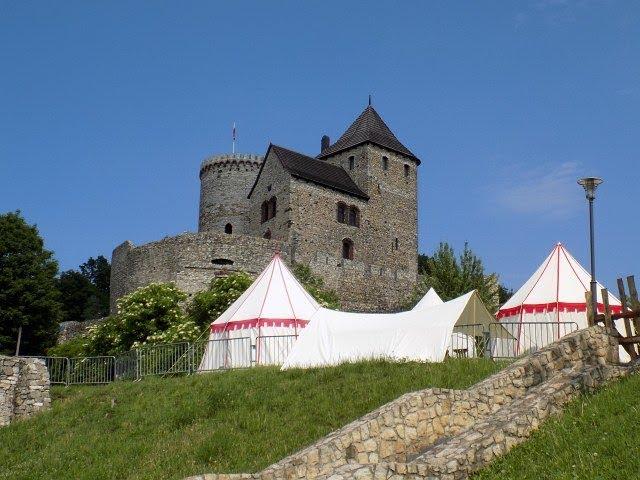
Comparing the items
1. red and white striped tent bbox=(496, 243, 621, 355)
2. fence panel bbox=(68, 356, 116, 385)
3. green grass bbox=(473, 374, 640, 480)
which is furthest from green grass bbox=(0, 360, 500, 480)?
red and white striped tent bbox=(496, 243, 621, 355)

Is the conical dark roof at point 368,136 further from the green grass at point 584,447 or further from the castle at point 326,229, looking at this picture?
the green grass at point 584,447

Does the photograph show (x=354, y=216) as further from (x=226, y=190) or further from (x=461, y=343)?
(x=461, y=343)

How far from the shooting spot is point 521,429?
33.0 ft

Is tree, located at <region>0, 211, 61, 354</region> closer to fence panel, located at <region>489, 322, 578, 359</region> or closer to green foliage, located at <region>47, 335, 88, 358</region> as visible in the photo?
green foliage, located at <region>47, 335, 88, 358</region>

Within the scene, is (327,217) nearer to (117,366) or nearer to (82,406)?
(117,366)

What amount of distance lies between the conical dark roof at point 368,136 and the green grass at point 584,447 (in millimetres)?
35281

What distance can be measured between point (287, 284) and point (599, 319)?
40.9ft

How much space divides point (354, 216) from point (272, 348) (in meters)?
20.5

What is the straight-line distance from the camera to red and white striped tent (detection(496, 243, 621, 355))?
77.0ft

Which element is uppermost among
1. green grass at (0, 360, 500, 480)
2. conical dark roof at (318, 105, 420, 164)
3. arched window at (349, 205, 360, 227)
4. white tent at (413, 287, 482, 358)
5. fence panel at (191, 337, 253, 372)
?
conical dark roof at (318, 105, 420, 164)

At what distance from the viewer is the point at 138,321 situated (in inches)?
1248

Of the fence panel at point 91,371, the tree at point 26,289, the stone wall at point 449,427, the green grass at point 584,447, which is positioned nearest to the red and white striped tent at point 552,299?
the stone wall at point 449,427

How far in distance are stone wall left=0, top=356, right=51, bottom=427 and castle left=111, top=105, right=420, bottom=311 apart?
1740cm

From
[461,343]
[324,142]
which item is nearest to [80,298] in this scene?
[324,142]
